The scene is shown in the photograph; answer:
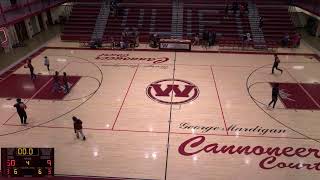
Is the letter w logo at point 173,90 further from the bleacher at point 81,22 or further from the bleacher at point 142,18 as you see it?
the bleacher at point 81,22

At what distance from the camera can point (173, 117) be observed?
14250mm

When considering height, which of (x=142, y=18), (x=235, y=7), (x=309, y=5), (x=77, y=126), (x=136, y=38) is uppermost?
(x=309, y=5)

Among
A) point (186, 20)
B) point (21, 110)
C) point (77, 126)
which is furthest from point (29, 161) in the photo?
point (186, 20)

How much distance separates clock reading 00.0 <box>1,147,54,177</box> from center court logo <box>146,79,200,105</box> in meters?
8.19

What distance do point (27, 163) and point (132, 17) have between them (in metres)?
22.0

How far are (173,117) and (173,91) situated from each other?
9.25ft

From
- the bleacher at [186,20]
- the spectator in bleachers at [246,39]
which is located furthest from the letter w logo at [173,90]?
the spectator in bleachers at [246,39]

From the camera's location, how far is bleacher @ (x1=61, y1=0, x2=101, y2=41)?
26.6 m

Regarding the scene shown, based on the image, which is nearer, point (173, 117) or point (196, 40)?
point (173, 117)

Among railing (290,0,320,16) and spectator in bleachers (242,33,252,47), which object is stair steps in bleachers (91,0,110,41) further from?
railing (290,0,320,16)

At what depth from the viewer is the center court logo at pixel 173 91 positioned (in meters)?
15.9

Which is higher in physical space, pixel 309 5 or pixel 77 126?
pixel 309 5

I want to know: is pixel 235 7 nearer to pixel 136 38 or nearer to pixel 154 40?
pixel 154 40

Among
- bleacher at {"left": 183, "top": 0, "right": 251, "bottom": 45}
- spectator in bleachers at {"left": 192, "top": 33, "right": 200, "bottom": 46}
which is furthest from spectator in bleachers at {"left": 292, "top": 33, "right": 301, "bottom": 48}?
spectator in bleachers at {"left": 192, "top": 33, "right": 200, "bottom": 46}
